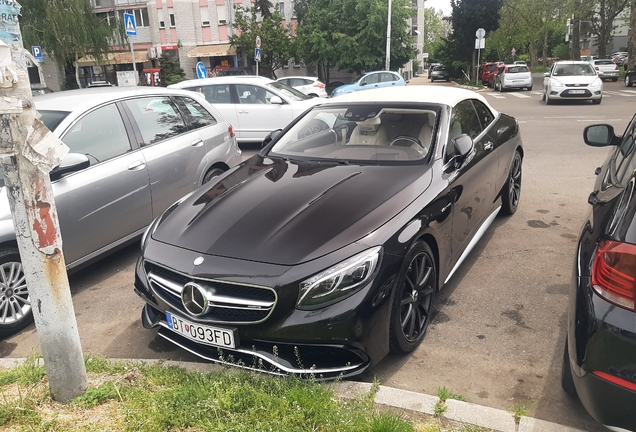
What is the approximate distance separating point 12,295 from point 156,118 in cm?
233

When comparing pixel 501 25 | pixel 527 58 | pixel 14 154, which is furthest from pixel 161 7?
pixel 527 58

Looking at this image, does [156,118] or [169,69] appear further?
[169,69]

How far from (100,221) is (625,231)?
4.06 meters

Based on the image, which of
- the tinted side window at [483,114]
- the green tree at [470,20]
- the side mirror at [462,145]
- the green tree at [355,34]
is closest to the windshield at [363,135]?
the side mirror at [462,145]

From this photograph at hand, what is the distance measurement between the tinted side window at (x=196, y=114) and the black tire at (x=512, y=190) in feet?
11.2

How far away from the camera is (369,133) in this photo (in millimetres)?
4602

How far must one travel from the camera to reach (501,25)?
5119 centimetres

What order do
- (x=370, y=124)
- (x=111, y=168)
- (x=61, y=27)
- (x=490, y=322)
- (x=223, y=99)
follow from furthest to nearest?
(x=61, y=27), (x=223, y=99), (x=111, y=168), (x=370, y=124), (x=490, y=322)

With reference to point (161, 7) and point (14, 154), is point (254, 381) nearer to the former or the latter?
point (14, 154)


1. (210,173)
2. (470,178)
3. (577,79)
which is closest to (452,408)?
(470,178)

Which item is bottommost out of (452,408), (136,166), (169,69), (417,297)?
(452,408)

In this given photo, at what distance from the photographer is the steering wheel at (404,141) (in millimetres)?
4341

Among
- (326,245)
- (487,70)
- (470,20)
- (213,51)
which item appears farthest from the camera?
(470,20)

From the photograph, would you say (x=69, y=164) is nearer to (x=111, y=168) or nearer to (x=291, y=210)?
(x=111, y=168)
